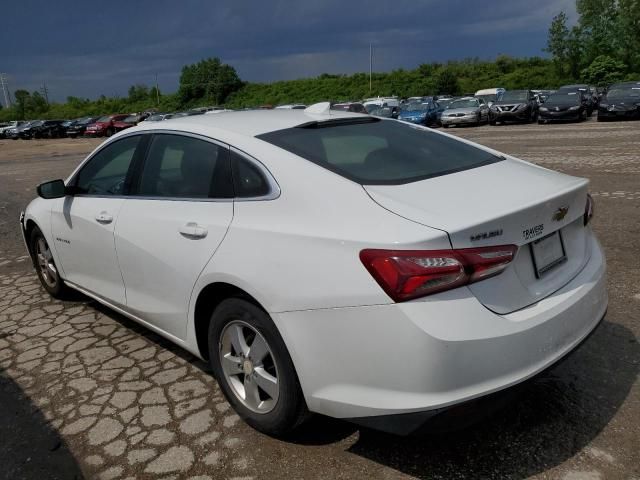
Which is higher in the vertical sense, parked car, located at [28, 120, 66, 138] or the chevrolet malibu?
the chevrolet malibu

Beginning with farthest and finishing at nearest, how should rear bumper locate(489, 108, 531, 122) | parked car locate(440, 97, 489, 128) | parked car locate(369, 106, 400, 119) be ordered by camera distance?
1. parked car locate(369, 106, 400, 119)
2. parked car locate(440, 97, 489, 128)
3. rear bumper locate(489, 108, 531, 122)

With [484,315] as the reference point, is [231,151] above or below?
above

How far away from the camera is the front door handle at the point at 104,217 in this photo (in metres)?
3.51

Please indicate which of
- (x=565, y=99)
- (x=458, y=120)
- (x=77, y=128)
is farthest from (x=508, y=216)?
(x=77, y=128)

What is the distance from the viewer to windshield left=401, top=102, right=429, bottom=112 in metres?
28.7

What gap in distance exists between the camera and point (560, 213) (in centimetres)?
255

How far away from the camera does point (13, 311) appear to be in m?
4.78

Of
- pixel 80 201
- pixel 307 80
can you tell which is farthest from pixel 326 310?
pixel 307 80

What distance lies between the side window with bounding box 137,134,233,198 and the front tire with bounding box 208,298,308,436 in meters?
0.64

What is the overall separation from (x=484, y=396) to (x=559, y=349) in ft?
1.59

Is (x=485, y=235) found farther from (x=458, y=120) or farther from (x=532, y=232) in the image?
(x=458, y=120)


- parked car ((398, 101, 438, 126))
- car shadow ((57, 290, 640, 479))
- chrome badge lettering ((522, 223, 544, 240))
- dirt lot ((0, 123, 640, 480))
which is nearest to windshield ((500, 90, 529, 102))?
parked car ((398, 101, 438, 126))

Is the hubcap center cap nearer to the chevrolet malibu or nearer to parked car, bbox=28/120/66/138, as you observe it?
the chevrolet malibu

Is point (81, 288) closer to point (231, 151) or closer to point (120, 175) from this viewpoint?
→ point (120, 175)
